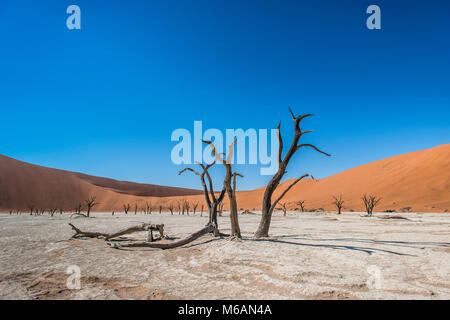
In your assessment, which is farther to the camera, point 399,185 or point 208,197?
point 399,185

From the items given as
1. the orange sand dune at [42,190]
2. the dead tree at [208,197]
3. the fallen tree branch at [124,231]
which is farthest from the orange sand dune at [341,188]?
the fallen tree branch at [124,231]

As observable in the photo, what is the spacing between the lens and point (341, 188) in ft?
201

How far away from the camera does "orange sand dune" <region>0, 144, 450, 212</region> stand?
3953 cm

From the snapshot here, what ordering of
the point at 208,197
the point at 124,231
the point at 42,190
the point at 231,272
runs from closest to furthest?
the point at 231,272 → the point at 124,231 → the point at 208,197 → the point at 42,190

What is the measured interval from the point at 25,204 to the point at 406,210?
77101mm

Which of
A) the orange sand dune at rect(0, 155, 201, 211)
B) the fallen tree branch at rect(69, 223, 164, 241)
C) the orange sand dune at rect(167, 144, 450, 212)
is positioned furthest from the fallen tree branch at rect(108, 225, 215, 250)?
the orange sand dune at rect(0, 155, 201, 211)

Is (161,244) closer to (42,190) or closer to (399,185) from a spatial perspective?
(399,185)

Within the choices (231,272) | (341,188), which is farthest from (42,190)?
(231,272)

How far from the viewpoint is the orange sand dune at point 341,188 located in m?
39.5

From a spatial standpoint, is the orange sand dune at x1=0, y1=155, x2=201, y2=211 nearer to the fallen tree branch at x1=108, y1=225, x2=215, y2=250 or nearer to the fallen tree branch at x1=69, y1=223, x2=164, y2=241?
the fallen tree branch at x1=69, y1=223, x2=164, y2=241
